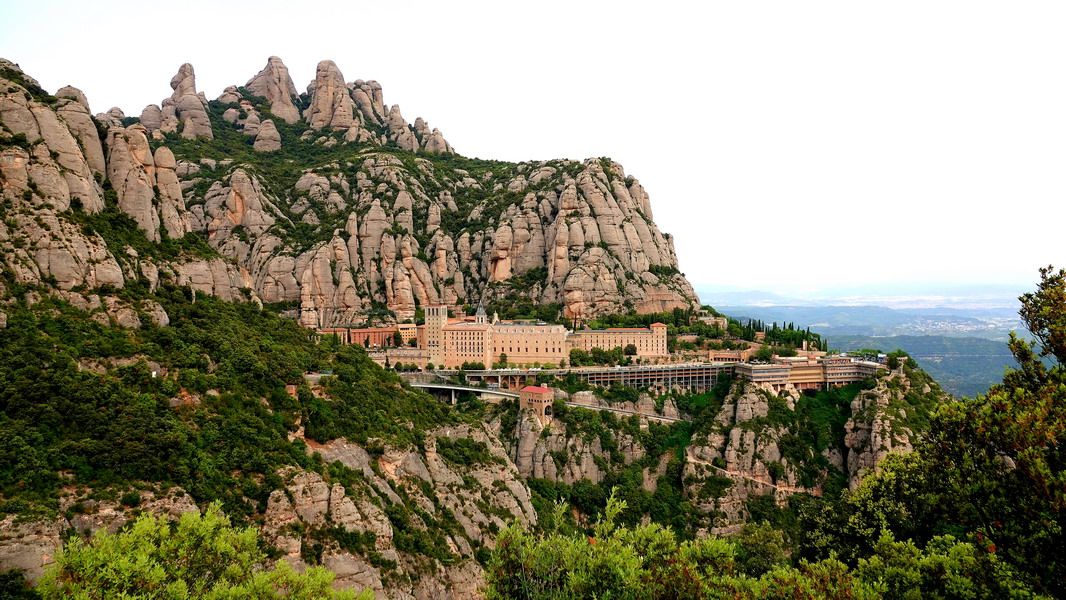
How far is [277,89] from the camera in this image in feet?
535

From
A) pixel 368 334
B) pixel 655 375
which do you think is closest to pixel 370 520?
pixel 655 375

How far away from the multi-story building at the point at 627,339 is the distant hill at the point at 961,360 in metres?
74.5

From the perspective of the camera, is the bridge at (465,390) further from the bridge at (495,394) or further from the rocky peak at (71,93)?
the rocky peak at (71,93)

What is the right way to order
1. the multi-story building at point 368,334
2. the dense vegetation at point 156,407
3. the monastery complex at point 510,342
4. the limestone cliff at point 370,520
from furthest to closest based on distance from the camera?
the multi-story building at point 368,334
the monastery complex at point 510,342
the dense vegetation at point 156,407
the limestone cliff at point 370,520

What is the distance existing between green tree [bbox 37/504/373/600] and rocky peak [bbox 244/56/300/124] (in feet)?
519

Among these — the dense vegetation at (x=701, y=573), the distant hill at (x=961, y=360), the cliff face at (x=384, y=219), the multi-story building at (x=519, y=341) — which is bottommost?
the distant hill at (x=961, y=360)

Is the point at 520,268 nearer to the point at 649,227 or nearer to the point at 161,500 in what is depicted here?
the point at 649,227

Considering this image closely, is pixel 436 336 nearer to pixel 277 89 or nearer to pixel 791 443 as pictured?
pixel 791 443

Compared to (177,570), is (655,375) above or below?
below

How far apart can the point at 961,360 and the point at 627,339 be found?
4982 inches

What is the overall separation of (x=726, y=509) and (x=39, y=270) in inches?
2629

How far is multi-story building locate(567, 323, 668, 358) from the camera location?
9525cm

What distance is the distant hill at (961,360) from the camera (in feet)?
448

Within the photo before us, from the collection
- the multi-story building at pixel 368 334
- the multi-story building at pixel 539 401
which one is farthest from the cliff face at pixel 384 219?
the multi-story building at pixel 539 401
